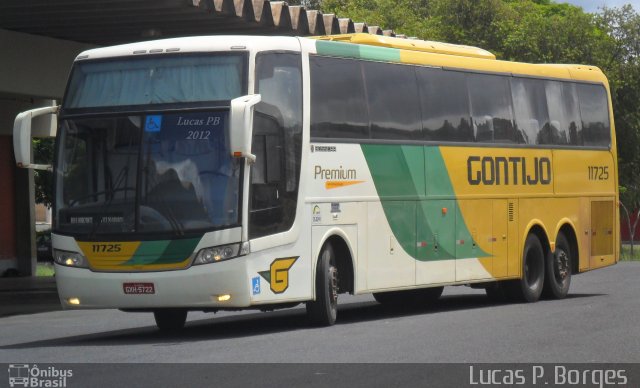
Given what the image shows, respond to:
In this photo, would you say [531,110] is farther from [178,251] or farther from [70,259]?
[70,259]

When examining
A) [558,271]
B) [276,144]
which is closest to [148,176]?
[276,144]

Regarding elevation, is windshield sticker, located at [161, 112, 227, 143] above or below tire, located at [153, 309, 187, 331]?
above

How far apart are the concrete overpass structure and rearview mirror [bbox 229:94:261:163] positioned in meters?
6.96

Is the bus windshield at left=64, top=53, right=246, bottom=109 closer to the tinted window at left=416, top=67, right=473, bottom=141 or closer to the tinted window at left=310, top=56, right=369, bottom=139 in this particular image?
the tinted window at left=310, top=56, right=369, bottom=139

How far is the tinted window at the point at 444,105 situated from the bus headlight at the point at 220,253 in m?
4.64

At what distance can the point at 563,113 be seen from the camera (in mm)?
21906

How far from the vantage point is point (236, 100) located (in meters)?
14.2

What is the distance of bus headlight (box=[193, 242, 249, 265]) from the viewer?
1460 centimetres

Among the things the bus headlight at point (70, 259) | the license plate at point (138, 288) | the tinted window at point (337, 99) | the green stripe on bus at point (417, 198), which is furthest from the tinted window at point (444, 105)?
the bus headlight at point (70, 259)

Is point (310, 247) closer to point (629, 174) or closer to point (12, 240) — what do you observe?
Answer: point (12, 240)

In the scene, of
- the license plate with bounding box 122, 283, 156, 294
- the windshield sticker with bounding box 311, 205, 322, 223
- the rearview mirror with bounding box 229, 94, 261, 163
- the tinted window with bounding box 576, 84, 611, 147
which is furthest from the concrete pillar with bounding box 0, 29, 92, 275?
the rearview mirror with bounding box 229, 94, 261, 163

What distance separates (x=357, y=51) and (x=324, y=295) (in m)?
3.28

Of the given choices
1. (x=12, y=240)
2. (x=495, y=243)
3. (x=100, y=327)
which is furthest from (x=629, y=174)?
(x=100, y=327)

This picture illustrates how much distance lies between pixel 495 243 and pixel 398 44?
3409 mm
